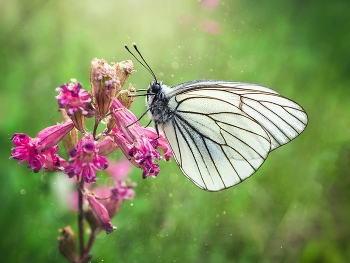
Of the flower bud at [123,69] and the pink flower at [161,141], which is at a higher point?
the flower bud at [123,69]

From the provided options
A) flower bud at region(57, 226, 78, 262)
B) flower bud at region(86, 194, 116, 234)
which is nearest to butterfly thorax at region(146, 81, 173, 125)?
flower bud at region(86, 194, 116, 234)

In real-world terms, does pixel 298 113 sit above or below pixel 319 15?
below

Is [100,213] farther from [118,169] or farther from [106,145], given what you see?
[118,169]

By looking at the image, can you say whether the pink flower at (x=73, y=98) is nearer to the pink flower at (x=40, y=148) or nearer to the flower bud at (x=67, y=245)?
the pink flower at (x=40, y=148)

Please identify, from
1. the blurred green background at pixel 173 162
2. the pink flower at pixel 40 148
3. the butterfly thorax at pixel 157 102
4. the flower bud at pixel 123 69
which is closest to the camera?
the pink flower at pixel 40 148

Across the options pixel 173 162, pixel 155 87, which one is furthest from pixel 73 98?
pixel 173 162

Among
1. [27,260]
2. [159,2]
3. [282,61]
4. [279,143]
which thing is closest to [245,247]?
[279,143]

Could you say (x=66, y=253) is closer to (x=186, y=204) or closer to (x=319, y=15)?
(x=186, y=204)

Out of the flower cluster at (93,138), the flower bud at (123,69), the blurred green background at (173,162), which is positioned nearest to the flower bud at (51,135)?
the flower cluster at (93,138)
